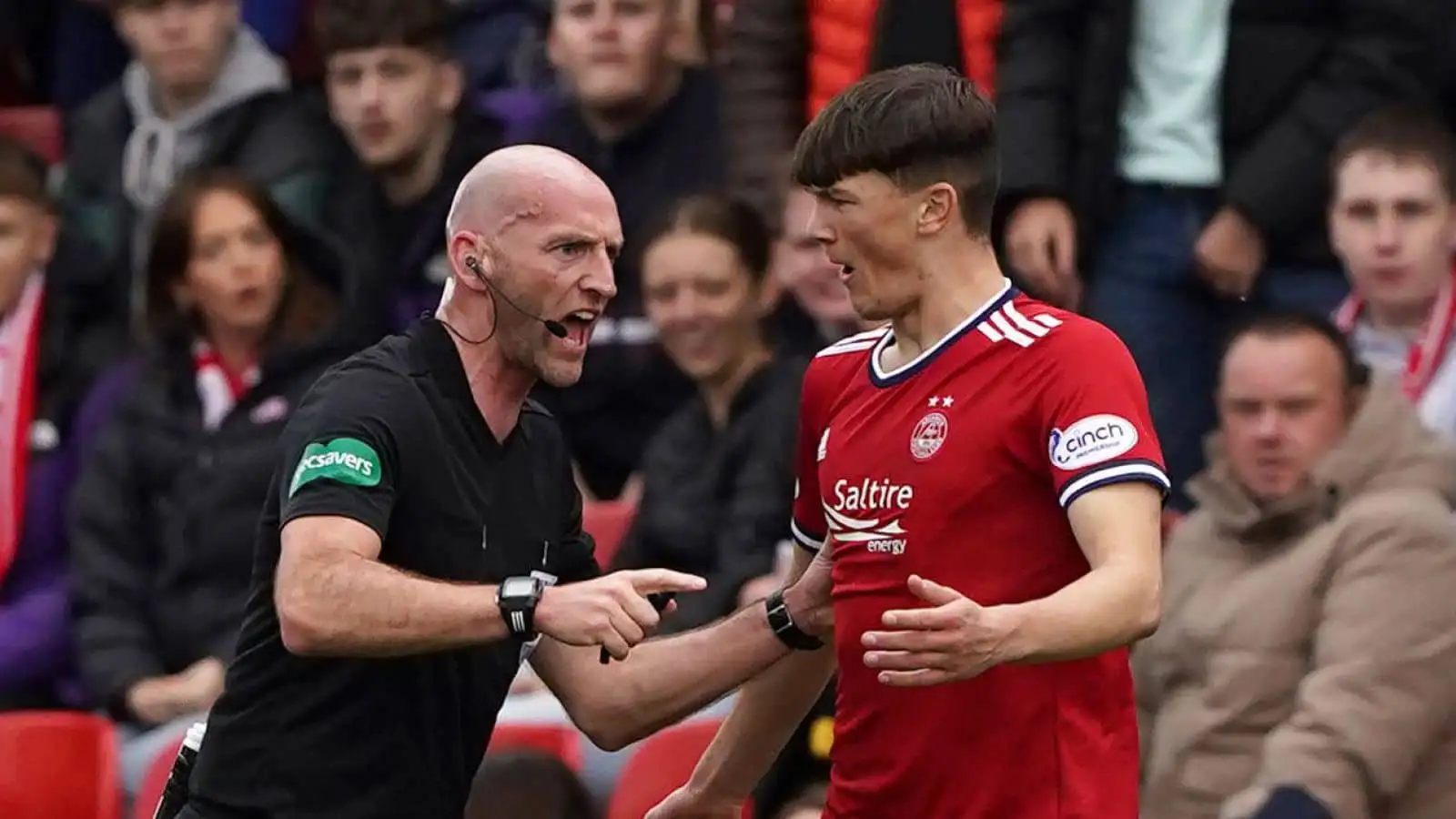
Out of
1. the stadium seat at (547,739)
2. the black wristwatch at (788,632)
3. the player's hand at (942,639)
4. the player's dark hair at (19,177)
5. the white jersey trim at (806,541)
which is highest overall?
the player's hand at (942,639)

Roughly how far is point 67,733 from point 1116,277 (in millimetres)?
2793

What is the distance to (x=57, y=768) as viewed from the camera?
717cm

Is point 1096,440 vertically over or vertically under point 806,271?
over

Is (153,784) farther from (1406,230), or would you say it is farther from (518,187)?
(1406,230)

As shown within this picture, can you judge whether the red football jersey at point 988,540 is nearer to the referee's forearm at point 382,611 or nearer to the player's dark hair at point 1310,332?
the referee's forearm at point 382,611

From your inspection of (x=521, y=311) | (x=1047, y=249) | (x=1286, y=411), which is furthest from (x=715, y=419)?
(x=521, y=311)

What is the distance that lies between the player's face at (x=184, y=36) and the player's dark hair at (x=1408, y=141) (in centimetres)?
362

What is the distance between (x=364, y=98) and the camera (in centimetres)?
826

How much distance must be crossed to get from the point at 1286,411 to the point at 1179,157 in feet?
3.33

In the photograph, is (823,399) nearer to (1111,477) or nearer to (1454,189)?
(1111,477)

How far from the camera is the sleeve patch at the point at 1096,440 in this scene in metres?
4.14

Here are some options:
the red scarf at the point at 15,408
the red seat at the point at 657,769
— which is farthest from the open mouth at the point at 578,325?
the red scarf at the point at 15,408

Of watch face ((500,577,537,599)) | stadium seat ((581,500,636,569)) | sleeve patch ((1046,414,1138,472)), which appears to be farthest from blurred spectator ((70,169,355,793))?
sleeve patch ((1046,414,1138,472))

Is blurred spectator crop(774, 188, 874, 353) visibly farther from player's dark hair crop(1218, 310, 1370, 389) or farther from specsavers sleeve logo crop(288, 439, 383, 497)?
specsavers sleeve logo crop(288, 439, 383, 497)
